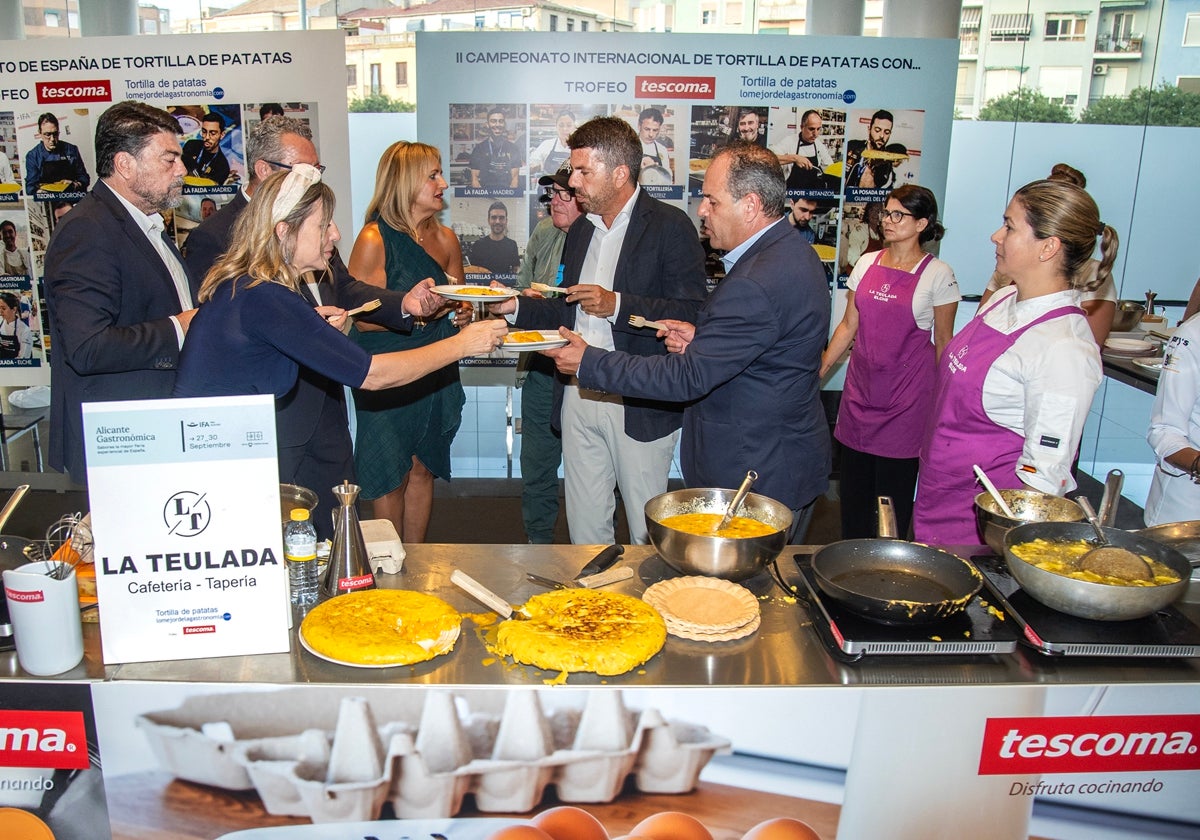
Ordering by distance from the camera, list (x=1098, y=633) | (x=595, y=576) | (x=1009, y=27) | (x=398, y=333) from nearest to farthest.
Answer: (x=1098, y=633)
(x=595, y=576)
(x=398, y=333)
(x=1009, y=27)

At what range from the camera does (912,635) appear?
182cm

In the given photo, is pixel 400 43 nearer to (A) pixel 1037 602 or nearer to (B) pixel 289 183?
(B) pixel 289 183

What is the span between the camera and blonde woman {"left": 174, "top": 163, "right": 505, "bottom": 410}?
7.48 ft

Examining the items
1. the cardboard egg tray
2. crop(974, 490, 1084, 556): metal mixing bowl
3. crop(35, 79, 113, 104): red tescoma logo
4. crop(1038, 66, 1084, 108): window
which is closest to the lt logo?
the cardboard egg tray

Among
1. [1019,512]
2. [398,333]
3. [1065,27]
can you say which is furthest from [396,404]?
[1065,27]

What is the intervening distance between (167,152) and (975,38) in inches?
232

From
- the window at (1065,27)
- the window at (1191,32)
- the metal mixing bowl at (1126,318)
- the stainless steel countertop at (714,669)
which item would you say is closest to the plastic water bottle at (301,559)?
the stainless steel countertop at (714,669)

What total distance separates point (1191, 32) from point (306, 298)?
7.00 m

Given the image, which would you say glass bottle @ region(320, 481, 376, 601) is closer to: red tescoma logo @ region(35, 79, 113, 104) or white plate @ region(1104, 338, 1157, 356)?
red tescoma logo @ region(35, 79, 113, 104)

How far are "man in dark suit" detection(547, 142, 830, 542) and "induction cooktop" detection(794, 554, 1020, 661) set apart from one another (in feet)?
3.17

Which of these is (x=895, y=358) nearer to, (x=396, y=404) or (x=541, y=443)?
(x=541, y=443)

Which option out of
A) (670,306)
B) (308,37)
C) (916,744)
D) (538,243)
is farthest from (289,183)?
(308,37)

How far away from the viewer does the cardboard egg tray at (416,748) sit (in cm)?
175

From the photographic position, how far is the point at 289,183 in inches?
94.0
